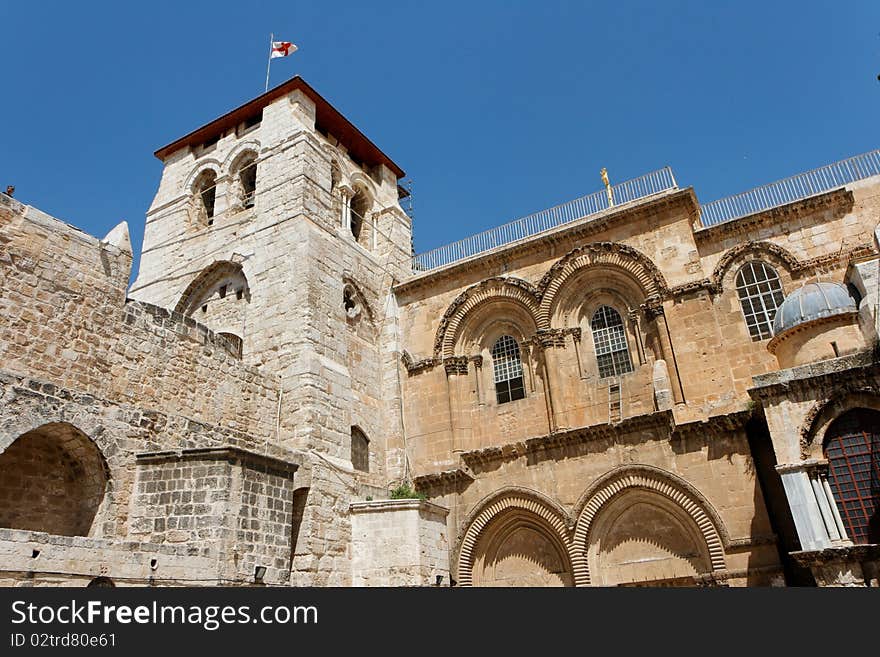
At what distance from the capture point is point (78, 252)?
1109 centimetres

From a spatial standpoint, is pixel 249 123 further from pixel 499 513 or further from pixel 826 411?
pixel 826 411

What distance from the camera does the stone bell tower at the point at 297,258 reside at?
15.1 m

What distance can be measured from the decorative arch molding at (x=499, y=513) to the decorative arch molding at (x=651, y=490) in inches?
18.9

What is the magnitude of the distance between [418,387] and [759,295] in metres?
8.11

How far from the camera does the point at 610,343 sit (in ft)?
51.1

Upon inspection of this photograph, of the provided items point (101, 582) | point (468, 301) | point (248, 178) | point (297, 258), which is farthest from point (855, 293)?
point (248, 178)

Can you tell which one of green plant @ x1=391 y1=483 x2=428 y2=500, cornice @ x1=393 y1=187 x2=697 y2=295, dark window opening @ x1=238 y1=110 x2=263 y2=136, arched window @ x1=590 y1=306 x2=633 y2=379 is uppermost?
dark window opening @ x1=238 y1=110 x2=263 y2=136

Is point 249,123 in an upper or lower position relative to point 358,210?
upper

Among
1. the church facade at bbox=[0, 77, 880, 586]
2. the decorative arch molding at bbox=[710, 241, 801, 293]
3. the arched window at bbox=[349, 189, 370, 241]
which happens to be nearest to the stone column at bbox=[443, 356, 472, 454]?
the church facade at bbox=[0, 77, 880, 586]

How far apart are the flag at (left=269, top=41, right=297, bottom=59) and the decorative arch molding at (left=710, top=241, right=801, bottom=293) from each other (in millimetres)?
13398

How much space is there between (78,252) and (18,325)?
1.60 meters

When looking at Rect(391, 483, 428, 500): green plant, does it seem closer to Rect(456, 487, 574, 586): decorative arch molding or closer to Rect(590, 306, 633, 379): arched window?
Rect(456, 487, 574, 586): decorative arch molding

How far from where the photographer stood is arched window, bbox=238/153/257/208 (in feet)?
62.4

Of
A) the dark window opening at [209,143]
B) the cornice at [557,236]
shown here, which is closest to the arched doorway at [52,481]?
the cornice at [557,236]
